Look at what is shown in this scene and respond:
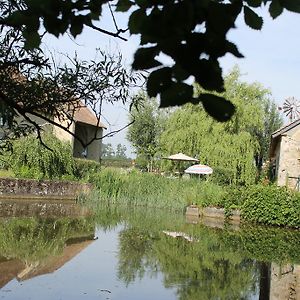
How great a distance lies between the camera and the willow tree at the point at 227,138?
28156 mm

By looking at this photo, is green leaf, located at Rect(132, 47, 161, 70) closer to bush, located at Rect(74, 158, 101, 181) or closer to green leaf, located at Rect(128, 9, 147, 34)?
green leaf, located at Rect(128, 9, 147, 34)

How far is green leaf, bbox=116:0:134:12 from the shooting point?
5.58ft

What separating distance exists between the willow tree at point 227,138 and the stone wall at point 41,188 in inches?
306

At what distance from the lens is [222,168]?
27.5m

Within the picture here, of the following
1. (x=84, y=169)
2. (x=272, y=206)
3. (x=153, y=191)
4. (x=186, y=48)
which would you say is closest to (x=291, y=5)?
(x=186, y=48)

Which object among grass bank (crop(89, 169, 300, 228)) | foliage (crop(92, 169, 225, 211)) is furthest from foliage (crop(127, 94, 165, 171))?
foliage (crop(92, 169, 225, 211))

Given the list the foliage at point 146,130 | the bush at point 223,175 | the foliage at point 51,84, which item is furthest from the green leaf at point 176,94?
the foliage at point 146,130

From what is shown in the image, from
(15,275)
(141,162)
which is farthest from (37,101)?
(141,162)

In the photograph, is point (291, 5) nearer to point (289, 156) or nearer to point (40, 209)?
point (40, 209)

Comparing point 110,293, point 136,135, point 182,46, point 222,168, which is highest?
point 136,135

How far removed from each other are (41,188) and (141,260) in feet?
42.3

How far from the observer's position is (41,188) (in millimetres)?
22531

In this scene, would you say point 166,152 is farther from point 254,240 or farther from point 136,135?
point 254,240

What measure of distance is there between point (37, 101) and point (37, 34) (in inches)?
96.1
